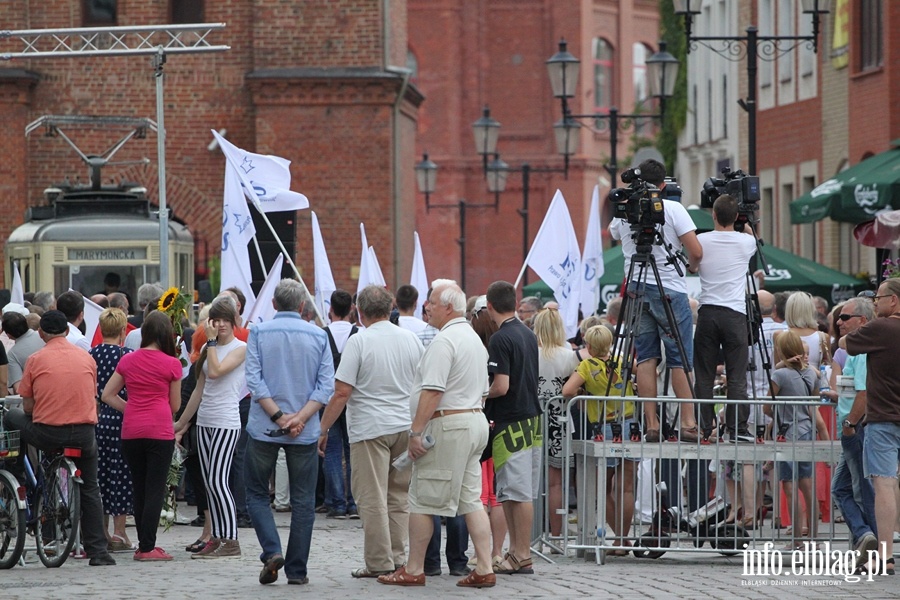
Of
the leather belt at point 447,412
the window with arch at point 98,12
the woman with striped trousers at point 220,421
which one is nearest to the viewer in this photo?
the leather belt at point 447,412

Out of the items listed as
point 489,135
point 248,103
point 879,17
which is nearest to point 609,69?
point 489,135

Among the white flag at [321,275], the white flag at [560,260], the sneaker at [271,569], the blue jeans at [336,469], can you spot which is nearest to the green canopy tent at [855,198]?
the white flag at [560,260]

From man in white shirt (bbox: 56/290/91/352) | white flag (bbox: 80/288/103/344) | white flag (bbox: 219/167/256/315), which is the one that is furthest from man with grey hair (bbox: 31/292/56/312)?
man in white shirt (bbox: 56/290/91/352)

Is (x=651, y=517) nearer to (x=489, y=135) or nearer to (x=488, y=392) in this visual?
(x=488, y=392)

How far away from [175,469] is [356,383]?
3102 mm

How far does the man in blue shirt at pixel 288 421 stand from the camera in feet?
36.6

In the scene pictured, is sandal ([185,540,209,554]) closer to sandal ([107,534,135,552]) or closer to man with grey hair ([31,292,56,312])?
sandal ([107,534,135,552])

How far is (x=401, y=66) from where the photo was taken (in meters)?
28.9

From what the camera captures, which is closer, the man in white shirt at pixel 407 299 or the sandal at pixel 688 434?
the sandal at pixel 688 434

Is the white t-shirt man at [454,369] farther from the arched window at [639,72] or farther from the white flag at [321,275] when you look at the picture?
the arched window at [639,72]

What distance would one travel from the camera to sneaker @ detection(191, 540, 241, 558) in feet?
41.7

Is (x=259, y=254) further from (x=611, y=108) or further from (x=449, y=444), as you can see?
(x=611, y=108)

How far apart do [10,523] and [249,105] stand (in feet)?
54.1

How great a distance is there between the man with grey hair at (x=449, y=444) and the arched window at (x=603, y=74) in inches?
2031
